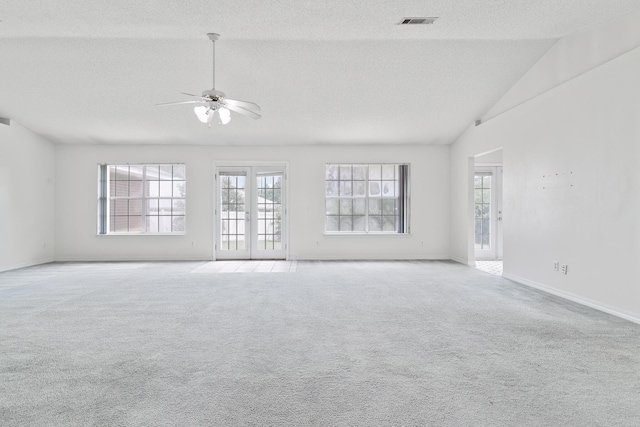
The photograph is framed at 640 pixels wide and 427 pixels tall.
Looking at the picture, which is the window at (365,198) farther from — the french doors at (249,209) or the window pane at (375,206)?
the french doors at (249,209)

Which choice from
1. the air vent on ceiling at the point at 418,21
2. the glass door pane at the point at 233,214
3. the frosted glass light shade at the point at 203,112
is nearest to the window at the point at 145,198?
the glass door pane at the point at 233,214

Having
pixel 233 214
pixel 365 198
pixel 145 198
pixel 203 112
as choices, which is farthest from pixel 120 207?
pixel 365 198

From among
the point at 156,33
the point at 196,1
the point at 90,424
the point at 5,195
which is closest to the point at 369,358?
the point at 90,424

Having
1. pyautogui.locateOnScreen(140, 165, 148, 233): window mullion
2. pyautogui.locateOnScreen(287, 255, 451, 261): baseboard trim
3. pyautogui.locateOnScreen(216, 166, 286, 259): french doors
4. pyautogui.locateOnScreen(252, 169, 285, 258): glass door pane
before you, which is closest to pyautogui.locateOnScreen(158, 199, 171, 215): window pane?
pyautogui.locateOnScreen(140, 165, 148, 233): window mullion

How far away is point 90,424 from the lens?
1.91 m

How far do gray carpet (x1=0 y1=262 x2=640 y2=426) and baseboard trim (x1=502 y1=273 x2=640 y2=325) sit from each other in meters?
0.17

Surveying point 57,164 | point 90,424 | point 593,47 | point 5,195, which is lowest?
point 90,424

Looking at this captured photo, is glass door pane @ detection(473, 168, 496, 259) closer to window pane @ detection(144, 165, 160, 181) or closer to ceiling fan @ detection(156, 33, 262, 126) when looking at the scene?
ceiling fan @ detection(156, 33, 262, 126)

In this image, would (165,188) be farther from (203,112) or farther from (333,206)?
(203,112)

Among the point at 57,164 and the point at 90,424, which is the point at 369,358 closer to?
the point at 90,424

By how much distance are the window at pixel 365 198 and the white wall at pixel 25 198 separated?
5784 millimetres

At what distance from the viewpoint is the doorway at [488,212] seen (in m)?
8.80

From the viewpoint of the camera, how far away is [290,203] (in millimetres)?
8508

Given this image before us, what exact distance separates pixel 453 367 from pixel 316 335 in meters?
1.12
